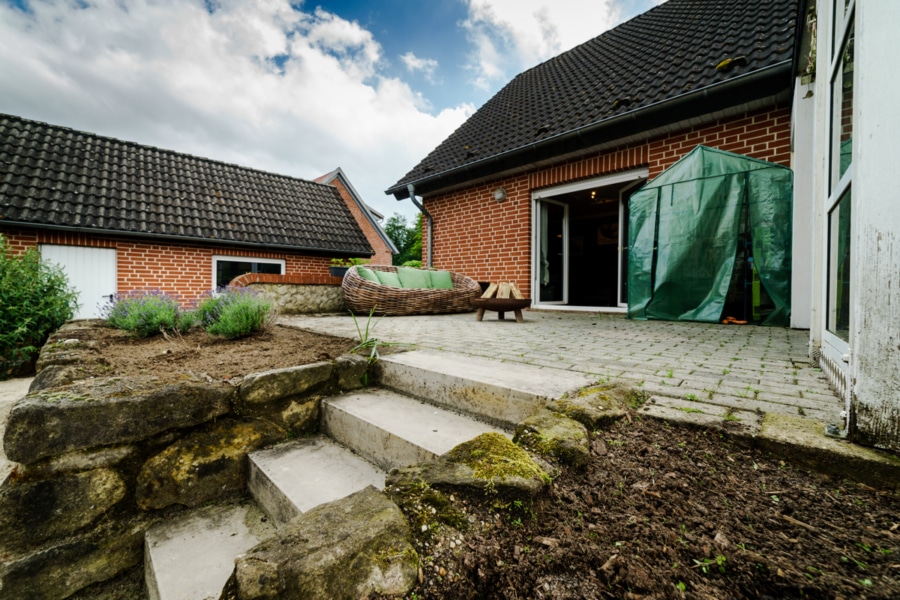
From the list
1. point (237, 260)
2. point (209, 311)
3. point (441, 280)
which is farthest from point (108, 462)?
point (237, 260)

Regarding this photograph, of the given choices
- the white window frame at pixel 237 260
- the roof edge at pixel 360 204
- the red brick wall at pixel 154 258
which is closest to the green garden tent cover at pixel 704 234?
the red brick wall at pixel 154 258

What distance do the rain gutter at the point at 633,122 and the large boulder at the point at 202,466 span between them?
5078 mm

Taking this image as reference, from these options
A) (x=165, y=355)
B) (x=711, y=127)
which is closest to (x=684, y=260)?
(x=711, y=127)

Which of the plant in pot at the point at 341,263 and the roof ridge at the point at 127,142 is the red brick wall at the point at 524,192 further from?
the roof ridge at the point at 127,142

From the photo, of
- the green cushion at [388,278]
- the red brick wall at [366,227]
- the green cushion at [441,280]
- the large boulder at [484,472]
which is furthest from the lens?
the red brick wall at [366,227]

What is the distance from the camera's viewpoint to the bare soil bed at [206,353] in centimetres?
175

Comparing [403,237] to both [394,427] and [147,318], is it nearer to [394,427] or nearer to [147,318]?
[147,318]

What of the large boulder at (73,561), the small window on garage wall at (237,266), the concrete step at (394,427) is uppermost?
the small window on garage wall at (237,266)

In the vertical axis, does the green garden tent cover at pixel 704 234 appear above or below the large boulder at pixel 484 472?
above

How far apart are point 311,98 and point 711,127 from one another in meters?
18.0

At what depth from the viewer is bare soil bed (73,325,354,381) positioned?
1752mm

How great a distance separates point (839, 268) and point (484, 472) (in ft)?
6.11

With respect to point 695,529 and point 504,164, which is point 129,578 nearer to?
point 695,529

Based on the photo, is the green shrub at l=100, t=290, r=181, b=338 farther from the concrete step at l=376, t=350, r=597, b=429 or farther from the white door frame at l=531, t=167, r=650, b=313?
the white door frame at l=531, t=167, r=650, b=313
